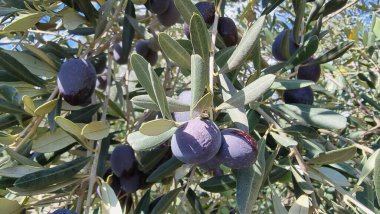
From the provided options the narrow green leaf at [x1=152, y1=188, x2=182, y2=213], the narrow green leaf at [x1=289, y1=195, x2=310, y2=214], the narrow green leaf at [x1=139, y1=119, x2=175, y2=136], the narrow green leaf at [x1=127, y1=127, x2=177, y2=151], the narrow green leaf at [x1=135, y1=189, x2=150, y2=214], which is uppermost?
the narrow green leaf at [x1=139, y1=119, x2=175, y2=136]

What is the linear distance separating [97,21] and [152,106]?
0.52 m

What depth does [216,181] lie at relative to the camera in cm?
126

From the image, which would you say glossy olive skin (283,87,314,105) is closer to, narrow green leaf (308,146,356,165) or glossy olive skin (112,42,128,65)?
narrow green leaf (308,146,356,165)

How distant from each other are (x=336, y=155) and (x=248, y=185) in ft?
0.76

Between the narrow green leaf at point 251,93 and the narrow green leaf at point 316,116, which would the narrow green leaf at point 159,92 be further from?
the narrow green leaf at point 316,116

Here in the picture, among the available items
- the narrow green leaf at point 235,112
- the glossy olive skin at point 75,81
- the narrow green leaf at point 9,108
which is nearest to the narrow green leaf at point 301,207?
the narrow green leaf at point 235,112

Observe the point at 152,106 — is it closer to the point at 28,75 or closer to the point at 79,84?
the point at 79,84

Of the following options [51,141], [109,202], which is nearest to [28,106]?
[51,141]

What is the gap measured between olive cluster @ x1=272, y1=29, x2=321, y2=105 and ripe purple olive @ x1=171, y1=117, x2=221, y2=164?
568 millimetres

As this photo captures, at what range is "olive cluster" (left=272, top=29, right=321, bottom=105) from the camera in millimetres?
1299

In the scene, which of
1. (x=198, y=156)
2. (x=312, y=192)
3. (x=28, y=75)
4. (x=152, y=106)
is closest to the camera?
(x=198, y=156)

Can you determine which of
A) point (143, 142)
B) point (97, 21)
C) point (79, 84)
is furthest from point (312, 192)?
point (97, 21)

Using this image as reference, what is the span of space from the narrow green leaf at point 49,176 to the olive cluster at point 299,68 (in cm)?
62

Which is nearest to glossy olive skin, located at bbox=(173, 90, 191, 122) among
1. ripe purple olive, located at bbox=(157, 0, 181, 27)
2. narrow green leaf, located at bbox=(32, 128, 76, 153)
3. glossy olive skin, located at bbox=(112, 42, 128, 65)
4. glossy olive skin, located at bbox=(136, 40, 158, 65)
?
narrow green leaf, located at bbox=(32, 128, 76, 153)
